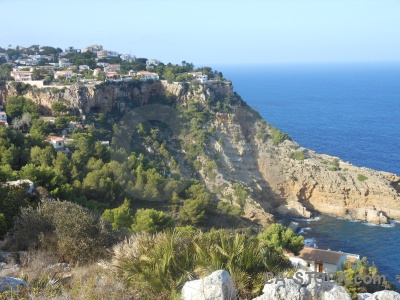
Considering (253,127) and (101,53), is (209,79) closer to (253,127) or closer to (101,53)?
(253,127)

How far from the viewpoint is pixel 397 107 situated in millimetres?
78000

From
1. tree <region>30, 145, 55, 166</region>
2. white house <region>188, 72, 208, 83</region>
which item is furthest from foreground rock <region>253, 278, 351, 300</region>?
white house <region>188, 72, 208, 83</region>

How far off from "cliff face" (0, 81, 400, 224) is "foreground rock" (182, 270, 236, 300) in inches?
875

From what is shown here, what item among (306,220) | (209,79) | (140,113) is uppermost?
(209,79)

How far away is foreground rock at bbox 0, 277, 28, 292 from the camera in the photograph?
5.20m

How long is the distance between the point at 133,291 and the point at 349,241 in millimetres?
22775

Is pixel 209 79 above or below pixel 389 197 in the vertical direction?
above

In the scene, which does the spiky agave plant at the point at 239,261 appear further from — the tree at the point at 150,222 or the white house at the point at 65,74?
the white house at the point at 65,74

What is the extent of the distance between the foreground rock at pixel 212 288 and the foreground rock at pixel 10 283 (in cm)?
206

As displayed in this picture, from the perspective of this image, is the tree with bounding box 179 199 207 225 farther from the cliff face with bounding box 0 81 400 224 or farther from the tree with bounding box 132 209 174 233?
the cliff face with bounding box 0 81 400 224

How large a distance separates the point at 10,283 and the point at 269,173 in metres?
29.5

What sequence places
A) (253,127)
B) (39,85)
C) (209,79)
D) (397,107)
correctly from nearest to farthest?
(39,85) < (253,127) < (209,79) < (397,107)

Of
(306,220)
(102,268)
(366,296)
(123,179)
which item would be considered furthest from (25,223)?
(306,220)

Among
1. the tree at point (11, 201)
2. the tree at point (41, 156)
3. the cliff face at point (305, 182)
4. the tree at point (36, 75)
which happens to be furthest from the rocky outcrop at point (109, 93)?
the tree at point (11, 201)
